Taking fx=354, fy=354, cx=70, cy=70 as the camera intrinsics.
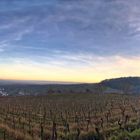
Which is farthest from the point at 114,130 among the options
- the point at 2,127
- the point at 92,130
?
the point at 2,127

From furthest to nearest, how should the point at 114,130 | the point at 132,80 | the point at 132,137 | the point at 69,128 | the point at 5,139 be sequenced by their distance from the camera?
the point at 132,80 < the point at 69,128 < the point at 114,130 < the point at 132,137 < the point at 5,139

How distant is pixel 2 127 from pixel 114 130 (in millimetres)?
8807

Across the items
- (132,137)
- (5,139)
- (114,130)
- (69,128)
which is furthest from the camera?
(69,128)

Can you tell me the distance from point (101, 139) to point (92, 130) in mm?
2694

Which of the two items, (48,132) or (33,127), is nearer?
(48,132)

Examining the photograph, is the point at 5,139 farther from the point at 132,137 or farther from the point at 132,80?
the point at 132,80

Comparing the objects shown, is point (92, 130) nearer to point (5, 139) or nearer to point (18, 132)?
point (18, 132)

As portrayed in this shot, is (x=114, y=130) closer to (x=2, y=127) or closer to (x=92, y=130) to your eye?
(x=92, y=130)

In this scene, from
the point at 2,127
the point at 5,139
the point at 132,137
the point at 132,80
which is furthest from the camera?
the point at 132,80

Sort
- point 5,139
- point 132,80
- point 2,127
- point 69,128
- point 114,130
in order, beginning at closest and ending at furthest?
point 5,139
point 2,127
point 114,130
point 69,128
point 132,80

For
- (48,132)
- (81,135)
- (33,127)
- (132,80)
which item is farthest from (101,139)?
(132,80)

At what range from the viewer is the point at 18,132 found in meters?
25.6

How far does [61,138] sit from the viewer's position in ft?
87.3

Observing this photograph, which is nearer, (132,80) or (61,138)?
(61,138)
